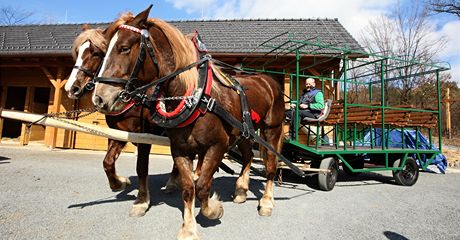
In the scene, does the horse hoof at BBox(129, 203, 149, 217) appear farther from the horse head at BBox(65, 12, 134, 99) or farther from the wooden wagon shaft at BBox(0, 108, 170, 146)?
the horse head at BBox(65, 12, 134, 99)

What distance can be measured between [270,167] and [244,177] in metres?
0.56

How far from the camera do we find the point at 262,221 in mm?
2941

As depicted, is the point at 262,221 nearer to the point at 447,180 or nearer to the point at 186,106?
the point at 186,106

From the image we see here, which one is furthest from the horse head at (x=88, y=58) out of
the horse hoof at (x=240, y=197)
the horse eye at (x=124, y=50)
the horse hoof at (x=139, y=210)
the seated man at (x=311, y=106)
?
the seated man at (x=311, y=106)

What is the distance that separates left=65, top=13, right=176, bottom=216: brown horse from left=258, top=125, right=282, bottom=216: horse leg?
1.44 meters

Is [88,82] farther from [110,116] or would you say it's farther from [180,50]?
[110,116]

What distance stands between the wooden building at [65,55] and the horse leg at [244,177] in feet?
13.7

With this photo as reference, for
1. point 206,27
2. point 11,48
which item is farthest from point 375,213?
point 11,48

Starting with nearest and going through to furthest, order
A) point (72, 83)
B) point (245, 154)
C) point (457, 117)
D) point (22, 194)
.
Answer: point (72, 83) < point (22, 194) < point (245, 154) < point (457, 117)

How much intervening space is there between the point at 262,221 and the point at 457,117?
2152 cm

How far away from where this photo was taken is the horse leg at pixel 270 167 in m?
3.23

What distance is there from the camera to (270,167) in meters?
3.63

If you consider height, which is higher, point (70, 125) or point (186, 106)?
point (186, 106)

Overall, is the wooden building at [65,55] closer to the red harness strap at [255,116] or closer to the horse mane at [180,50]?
the red harness strap at [255,116]
